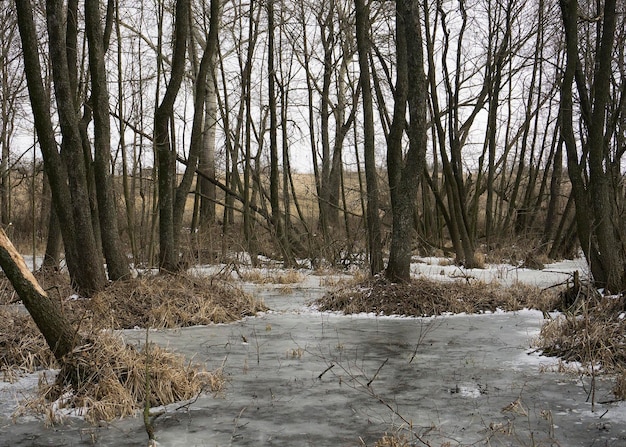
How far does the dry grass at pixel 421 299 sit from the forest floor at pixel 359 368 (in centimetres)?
Result: 2

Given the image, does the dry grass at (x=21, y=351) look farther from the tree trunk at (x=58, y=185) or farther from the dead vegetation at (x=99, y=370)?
the tree trunk at (x=58, y=185)

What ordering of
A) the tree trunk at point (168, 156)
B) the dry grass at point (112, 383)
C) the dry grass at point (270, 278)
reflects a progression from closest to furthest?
the dry grass at point (112, 383) < the tree trunk at point (168, 156) < the dry grass at point (270, 278)

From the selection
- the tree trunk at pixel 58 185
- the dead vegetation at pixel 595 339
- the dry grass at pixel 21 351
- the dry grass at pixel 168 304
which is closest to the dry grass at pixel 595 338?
the dead vegetation at pixel 595 339

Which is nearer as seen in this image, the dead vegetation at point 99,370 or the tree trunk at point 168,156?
the dead vegetation at point 99,370

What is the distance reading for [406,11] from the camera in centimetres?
1191

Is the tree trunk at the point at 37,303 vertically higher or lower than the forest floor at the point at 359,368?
higher

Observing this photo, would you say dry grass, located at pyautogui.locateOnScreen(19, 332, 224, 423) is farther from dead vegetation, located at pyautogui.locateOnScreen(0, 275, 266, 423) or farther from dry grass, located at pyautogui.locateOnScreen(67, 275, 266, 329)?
dry grass, located at pyautogui.locateOnScreen(67, 275, 266, 329)

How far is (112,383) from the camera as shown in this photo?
5.64 metres

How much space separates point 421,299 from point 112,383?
6848 millimetres

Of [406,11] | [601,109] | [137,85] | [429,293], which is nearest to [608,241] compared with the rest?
[601,109]

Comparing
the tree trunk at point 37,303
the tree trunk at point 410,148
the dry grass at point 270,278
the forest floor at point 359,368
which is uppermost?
the tree trunk at point 410,148

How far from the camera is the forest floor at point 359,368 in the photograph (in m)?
5.05

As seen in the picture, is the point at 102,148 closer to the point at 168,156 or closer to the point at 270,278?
the point at 168,156

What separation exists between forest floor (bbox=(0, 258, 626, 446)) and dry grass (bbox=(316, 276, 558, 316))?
2 cm
